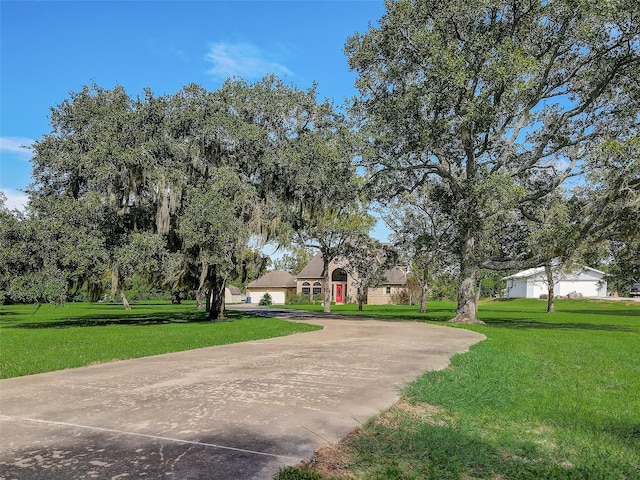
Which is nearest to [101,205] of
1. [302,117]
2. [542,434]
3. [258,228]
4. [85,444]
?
[258,228]

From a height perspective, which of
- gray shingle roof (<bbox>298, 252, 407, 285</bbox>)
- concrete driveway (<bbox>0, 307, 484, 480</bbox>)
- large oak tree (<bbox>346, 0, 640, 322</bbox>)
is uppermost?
large oak tree (<bbox>346, 0, 640, 322</bbox>)

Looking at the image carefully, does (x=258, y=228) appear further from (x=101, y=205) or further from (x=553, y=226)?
(x=553, y=226)

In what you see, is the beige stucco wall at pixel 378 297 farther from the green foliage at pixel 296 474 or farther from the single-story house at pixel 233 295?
the green foliage at pixel 296 474

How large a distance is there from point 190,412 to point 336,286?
54020 millimetres

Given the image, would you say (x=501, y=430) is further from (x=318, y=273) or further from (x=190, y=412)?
(x=318, y=273)

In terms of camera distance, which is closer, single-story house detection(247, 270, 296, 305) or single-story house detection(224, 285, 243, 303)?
single-story house detection(247, 270, 296, 305)

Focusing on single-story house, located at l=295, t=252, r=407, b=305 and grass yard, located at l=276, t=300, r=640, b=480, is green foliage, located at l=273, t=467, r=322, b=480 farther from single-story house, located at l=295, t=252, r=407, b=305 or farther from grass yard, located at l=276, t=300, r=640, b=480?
single-story house, located at l=295, t=252, r=407, b=305

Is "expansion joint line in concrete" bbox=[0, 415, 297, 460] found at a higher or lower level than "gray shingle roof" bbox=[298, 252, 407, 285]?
lower

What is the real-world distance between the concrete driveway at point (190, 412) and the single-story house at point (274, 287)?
174 ft

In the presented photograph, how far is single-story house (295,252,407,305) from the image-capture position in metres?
56.7

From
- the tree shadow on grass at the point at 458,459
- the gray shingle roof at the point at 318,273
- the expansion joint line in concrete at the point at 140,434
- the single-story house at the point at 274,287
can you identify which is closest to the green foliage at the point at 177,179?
the expansion joint line in concrete at the point at 140,434

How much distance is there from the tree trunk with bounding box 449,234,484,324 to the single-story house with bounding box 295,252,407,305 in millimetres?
34359

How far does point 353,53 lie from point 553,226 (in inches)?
420

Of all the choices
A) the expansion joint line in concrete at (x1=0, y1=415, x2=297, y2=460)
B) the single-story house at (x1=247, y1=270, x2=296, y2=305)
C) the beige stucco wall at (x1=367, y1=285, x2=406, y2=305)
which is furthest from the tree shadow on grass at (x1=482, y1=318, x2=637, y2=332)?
the single-story house at (x1=247, y1=270, x2=296, y2=305)
